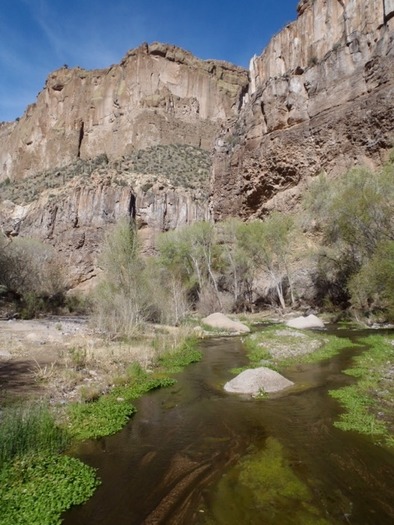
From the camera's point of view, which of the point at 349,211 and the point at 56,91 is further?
the point at 56,91

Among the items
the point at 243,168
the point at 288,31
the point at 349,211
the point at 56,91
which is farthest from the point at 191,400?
the point at 56,91

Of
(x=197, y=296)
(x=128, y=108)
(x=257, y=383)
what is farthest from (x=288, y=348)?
(x=128, y=108)

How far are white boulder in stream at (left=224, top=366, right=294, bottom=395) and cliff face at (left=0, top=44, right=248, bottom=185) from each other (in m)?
86.0

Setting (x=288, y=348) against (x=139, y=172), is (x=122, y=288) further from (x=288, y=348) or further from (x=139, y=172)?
(x=139, y=172)

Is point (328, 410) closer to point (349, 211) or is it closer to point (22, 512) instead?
point (22, 512)

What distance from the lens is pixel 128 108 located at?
9831 cm

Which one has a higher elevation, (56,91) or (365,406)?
(56,91)

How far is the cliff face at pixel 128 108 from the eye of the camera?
93.8m

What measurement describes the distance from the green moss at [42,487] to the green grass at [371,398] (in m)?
5.03

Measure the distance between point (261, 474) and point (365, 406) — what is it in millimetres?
3950

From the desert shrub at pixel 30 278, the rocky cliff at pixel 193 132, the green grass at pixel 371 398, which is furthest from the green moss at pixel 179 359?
the rocky cliff at pixel 193 132

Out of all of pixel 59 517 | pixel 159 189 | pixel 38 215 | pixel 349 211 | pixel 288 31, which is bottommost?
pixel 59 517

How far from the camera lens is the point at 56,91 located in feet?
369

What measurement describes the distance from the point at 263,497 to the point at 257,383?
5358 mm
